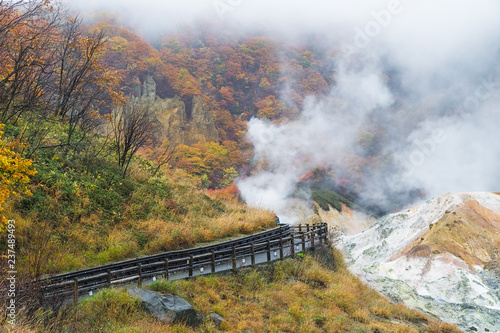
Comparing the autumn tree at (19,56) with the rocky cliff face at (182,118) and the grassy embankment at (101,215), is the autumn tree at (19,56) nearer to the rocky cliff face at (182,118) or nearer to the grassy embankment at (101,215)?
the grassy embankment at (101,215)

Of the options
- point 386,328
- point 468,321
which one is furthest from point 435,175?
point 386,328

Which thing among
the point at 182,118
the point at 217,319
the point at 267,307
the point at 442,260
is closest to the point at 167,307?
the point at 217,319

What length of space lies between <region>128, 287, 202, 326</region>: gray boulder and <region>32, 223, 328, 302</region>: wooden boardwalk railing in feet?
3.59

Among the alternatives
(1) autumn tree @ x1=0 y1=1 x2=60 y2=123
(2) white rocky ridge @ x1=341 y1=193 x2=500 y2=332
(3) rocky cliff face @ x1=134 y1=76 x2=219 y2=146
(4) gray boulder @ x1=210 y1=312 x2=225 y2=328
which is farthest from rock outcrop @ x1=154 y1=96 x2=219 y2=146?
(4) gray boulder @ x1=210 y1=312 x2=225 y2=328

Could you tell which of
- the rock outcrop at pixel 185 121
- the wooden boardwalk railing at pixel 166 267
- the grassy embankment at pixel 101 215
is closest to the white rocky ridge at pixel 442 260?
the wooden boardwalk railing at pixel 166 267

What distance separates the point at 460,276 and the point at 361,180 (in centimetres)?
3876

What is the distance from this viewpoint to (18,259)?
954cm

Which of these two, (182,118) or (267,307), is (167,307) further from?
(182,118)

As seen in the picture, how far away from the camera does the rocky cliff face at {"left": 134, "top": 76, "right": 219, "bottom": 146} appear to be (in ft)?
171

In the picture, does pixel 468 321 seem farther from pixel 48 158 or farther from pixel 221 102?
pixel 221 102

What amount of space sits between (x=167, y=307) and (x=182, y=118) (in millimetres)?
47583

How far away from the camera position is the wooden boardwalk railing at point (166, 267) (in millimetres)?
8297

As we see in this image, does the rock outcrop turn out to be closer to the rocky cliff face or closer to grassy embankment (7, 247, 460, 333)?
the rocky cliff face

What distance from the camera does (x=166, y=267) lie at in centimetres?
1052
